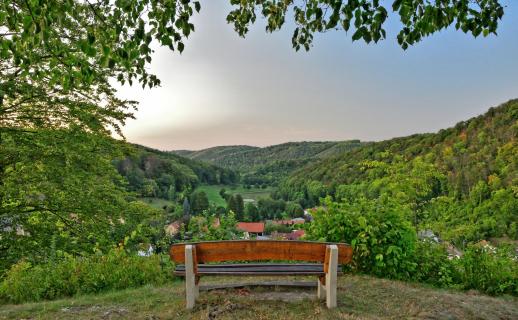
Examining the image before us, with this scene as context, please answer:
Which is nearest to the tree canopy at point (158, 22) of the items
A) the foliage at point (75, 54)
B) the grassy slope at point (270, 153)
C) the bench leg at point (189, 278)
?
the foliage at point (75, 54)

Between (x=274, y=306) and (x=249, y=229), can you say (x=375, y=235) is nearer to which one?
(x=274, y=306)

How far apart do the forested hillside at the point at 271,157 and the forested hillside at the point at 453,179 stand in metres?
52.6

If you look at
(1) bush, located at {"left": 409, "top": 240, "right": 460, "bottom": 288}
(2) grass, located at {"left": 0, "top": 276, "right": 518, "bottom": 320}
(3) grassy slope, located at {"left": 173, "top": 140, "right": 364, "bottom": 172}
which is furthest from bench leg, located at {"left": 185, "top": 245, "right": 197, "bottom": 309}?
(3) grassy slope, located at {"left": 173, "top": 140, "right": 364, "bottom": 172}

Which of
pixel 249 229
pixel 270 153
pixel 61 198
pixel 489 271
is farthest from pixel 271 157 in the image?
pixel 489 271

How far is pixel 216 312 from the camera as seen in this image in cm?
408

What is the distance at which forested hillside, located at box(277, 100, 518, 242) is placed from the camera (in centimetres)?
880

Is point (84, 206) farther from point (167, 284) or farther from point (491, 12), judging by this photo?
point (491, 12)

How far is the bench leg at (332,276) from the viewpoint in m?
4.28

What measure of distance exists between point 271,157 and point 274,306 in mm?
170328

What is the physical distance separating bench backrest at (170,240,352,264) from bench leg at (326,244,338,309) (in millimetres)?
122

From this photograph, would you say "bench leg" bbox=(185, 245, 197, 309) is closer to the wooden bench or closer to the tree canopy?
the wooden bench

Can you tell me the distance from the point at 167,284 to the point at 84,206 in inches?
192

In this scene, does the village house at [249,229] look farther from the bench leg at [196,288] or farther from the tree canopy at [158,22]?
the tree canopy at [158,22]

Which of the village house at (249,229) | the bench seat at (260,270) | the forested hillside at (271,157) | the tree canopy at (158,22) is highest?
the forested hillside at (271,157)
